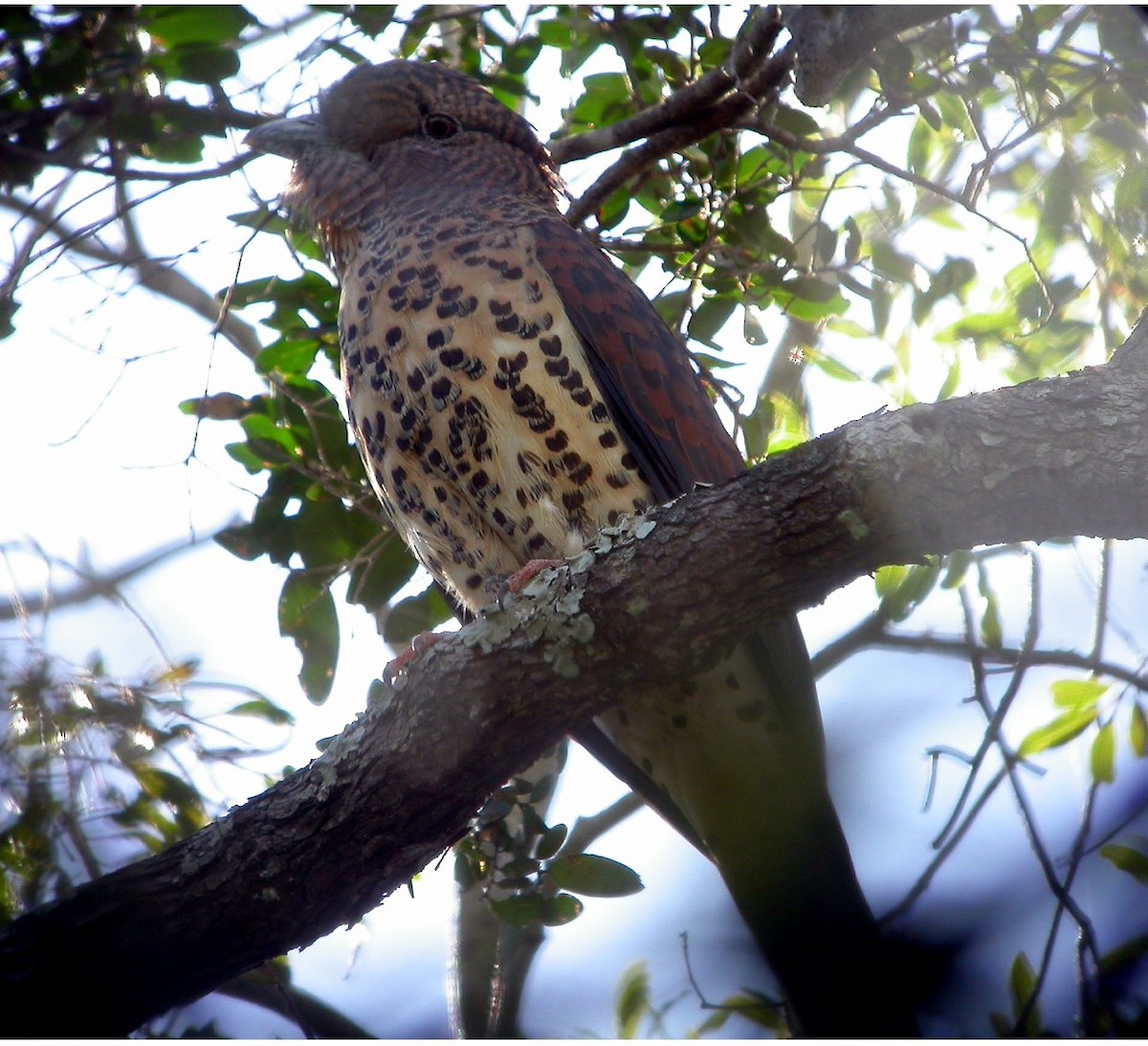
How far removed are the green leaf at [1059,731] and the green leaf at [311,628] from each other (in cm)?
219

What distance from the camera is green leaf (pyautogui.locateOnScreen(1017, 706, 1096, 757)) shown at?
2146 mm

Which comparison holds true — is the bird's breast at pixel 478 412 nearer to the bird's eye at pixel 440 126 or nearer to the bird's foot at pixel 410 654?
the bird's foot at pixel 410 654

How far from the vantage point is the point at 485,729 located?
8.30ft

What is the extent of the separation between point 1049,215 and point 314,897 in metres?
2.67

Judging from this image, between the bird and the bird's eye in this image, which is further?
the bird's eye

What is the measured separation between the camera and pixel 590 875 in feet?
10.2

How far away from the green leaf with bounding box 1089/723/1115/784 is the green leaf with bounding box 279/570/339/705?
2486 mm

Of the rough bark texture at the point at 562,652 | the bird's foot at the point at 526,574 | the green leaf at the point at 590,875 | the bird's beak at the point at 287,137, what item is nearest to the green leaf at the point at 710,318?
the bird's foot at the point at 526,574

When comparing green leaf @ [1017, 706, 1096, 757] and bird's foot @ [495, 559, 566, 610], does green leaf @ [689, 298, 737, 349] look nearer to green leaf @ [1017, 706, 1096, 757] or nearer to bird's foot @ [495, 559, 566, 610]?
bird's foot @ [495, 559, 566, 610]

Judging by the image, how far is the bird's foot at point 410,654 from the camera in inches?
118

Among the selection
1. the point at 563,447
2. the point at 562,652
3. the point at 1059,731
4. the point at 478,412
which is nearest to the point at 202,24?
the point at 478,412

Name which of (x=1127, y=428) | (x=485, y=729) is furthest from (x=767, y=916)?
(x=1127, y=428)

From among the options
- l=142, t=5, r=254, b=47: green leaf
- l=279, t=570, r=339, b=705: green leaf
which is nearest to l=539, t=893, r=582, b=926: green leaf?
l=279, t=570, r=339, b=705: green leaf

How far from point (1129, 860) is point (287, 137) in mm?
3648
